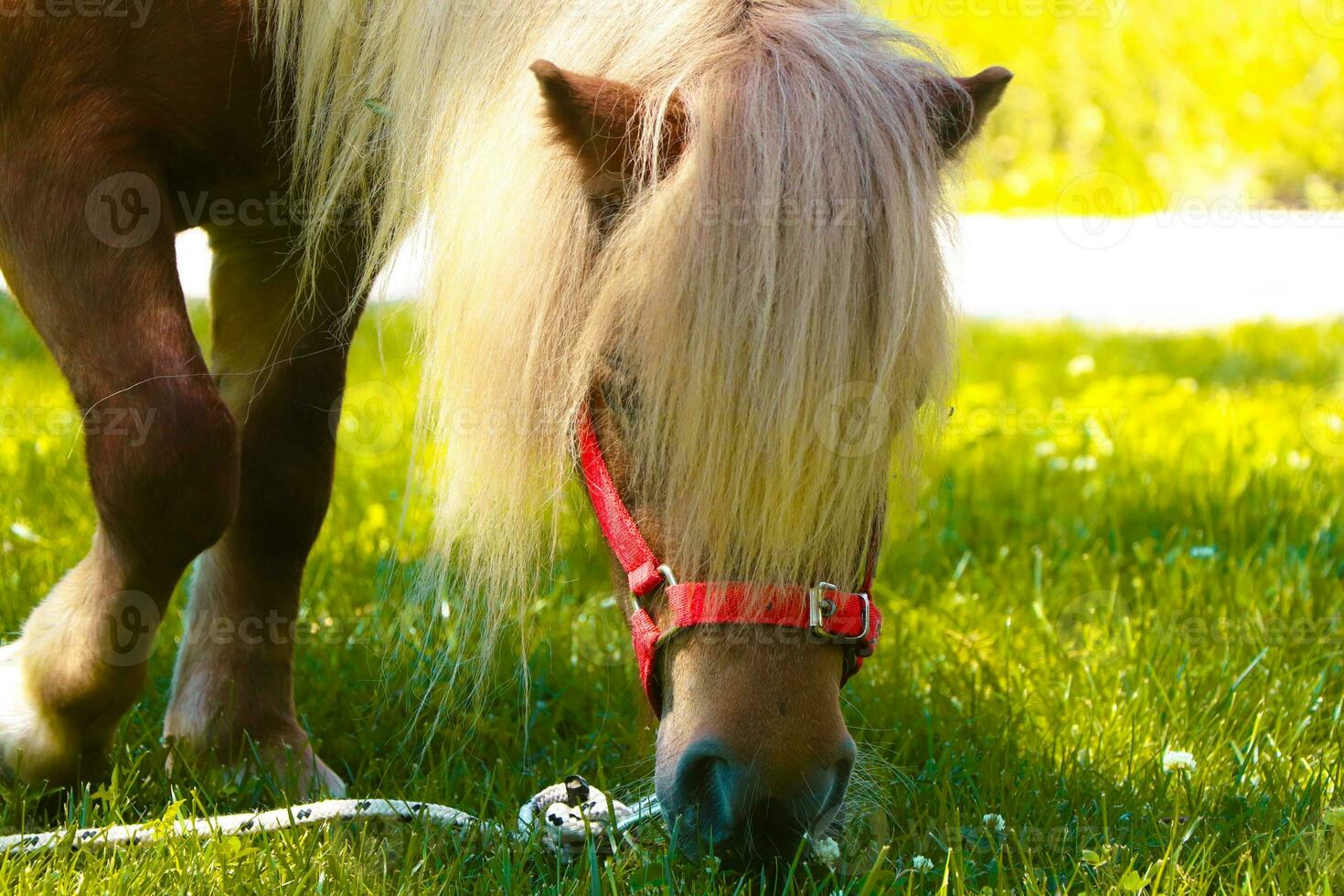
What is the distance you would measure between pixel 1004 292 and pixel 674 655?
25.4 feet

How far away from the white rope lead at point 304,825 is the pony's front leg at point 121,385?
24 centimetres

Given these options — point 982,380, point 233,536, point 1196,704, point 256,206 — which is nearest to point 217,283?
point 256,206

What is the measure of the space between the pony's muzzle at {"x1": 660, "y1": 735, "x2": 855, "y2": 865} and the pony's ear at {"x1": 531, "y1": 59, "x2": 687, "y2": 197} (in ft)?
2.47

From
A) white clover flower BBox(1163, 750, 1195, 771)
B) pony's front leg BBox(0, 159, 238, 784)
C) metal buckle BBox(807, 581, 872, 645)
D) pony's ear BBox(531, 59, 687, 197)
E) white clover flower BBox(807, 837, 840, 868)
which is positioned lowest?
white clover flower BBox(1163, 750, 1195, 771)

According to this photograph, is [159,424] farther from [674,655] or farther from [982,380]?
[982,380]

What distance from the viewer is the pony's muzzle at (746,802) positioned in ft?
5.15

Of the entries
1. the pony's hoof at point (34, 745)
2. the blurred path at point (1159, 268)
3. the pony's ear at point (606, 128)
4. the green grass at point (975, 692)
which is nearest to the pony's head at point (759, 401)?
the pony's ear at point (606, 128)

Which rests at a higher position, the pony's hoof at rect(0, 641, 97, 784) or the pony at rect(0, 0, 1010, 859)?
the pony at rect(0, 0, 1010, 859)

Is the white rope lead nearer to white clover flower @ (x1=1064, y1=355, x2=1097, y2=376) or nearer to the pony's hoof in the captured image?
the pony's hoof

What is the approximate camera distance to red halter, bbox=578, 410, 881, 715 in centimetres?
163

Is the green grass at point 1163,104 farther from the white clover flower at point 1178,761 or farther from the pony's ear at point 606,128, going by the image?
the pony's ear at point 606,128

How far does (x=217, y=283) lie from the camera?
254 cm

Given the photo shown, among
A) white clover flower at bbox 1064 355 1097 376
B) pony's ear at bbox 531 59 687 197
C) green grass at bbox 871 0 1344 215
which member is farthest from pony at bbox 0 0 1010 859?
green grass at bbox 871 0 1344 215

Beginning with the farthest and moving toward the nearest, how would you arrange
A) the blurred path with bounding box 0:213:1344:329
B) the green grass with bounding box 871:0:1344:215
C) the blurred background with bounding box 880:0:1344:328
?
the green grass with bounding box 871:0:1344:215 → the blurred background with bounding box 880:0:1344:328 → the blurred path with bounding box 0:213:1344:329
